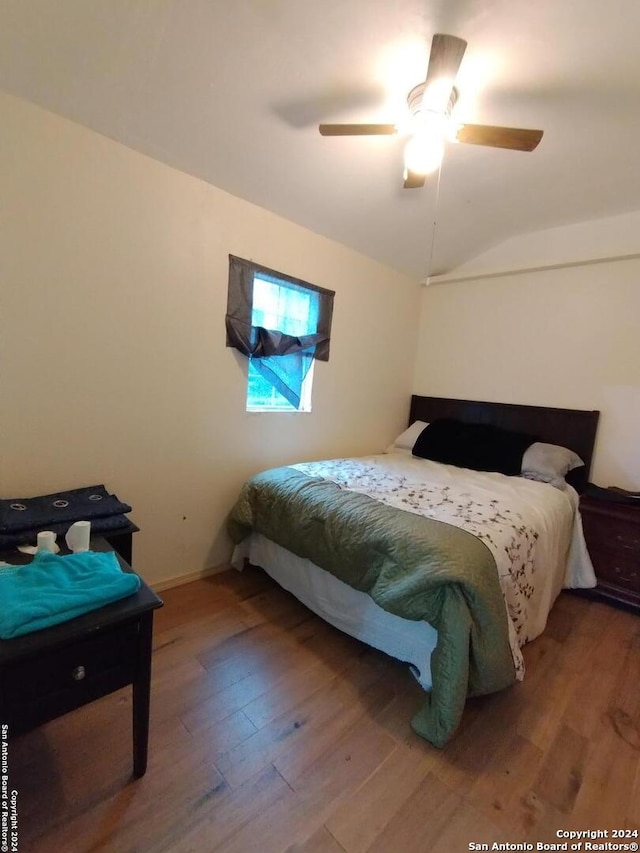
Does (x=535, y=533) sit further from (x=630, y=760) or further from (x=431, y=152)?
(x=431, y=152)

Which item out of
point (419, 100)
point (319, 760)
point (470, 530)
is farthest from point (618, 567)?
point (419, 100)

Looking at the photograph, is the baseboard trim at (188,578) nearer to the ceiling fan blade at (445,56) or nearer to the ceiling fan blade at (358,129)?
the ceiling fan blade at (358,129)

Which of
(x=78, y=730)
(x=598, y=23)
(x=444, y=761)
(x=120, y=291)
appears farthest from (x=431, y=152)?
(x=78, y=730)

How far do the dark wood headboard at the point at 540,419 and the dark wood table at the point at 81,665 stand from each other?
283 centimetres

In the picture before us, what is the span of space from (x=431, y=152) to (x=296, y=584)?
213cm

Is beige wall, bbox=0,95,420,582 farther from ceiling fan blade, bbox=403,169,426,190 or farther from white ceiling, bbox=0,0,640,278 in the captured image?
ceiling fan blade, bbox=403,169,426,190

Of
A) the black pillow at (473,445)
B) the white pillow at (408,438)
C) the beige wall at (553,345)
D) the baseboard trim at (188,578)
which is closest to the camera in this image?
the baseboard trim at (188,578)

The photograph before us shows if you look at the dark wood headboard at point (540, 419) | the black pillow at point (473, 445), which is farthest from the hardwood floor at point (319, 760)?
the dark wood headboard at point (540, 419)

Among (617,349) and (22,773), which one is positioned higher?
(617,349)

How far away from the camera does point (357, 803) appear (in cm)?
111

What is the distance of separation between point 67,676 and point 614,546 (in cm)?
286

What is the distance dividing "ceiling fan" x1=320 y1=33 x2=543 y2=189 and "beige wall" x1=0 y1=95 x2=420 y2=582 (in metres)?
0.99

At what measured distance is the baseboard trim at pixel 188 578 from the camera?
216 centimetres

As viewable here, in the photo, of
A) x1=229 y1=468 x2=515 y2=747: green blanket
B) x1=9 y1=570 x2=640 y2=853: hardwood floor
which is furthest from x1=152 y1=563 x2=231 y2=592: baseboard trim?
x1=229 y1=468 x2=515 y2=747: green blanket
